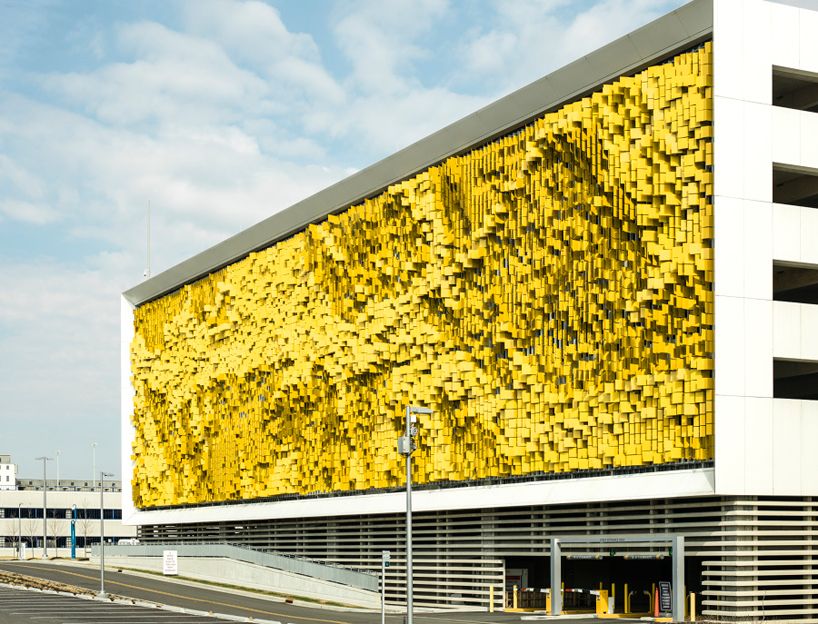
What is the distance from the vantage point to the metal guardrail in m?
61.3

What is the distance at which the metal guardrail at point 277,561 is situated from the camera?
6128 cm

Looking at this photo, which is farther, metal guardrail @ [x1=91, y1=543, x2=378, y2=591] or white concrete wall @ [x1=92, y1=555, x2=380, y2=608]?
metal guardrail @ [x1=91, y1=543, x2=378, y2=591]

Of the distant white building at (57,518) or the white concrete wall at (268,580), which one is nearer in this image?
the white concrete wall at (268,580)

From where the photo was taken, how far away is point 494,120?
5338cm

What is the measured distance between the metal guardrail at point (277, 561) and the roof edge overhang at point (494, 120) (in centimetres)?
1892

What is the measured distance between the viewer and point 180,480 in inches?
3332

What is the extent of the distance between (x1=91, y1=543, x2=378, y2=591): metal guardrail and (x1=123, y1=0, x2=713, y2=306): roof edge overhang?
18.9 m

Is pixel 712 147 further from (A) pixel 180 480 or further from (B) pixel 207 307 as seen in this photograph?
(A) pixel 180 480

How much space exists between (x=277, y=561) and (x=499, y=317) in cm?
2443

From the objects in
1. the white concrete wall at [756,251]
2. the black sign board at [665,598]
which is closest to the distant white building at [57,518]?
the black sign board at [665,598]

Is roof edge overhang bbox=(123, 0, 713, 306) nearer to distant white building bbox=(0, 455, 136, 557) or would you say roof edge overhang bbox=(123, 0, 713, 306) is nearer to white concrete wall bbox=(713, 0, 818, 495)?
white concrete wall bbox=(713, 0, 818, 495)

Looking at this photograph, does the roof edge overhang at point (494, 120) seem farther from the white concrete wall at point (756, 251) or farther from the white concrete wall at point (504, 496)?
the white concrete wall at point (504, 496)

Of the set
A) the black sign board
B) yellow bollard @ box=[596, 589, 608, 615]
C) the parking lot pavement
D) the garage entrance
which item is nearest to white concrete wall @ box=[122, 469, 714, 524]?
the garage entrance

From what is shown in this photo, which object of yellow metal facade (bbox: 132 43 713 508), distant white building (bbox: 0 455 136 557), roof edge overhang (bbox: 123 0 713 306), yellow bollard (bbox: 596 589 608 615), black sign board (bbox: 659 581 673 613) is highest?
roof edge overhang (bbox: 123 0 713 306)
